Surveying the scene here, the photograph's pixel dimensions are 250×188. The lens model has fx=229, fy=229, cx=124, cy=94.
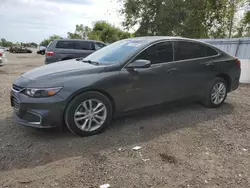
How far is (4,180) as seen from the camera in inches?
99.2

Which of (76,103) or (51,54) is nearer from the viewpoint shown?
(76,103)

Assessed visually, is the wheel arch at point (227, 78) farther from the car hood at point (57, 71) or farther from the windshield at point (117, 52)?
the car hood at point (57, 71)

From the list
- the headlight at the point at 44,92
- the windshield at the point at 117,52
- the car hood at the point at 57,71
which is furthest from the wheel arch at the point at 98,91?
the windshield at the point at 117,52

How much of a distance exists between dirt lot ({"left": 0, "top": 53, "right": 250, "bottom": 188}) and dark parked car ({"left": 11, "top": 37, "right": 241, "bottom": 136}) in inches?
13.2

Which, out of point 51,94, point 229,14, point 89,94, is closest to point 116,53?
point 89,94

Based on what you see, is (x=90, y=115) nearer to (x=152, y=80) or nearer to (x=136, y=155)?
(x=136, y=155)

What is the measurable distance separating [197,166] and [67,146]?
1778 mm

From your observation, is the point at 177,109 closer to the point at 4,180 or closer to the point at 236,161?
the point at 236,161

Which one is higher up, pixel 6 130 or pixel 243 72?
pixel 243 72

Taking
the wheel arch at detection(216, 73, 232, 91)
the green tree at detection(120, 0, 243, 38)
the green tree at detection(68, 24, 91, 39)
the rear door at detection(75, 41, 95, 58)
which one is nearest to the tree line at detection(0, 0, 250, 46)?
the green tree at detection(120, 0, 243, 38)

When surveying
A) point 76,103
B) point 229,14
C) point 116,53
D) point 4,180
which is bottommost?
point 4,180

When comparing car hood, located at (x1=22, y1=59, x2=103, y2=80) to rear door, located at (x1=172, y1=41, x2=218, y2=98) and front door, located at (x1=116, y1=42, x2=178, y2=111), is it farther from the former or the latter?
rear door, located at (x1=172, y1=41, x2=218, y2=98)

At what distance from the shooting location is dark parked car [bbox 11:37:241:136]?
10.8 feet

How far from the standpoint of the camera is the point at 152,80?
13.3 ft
